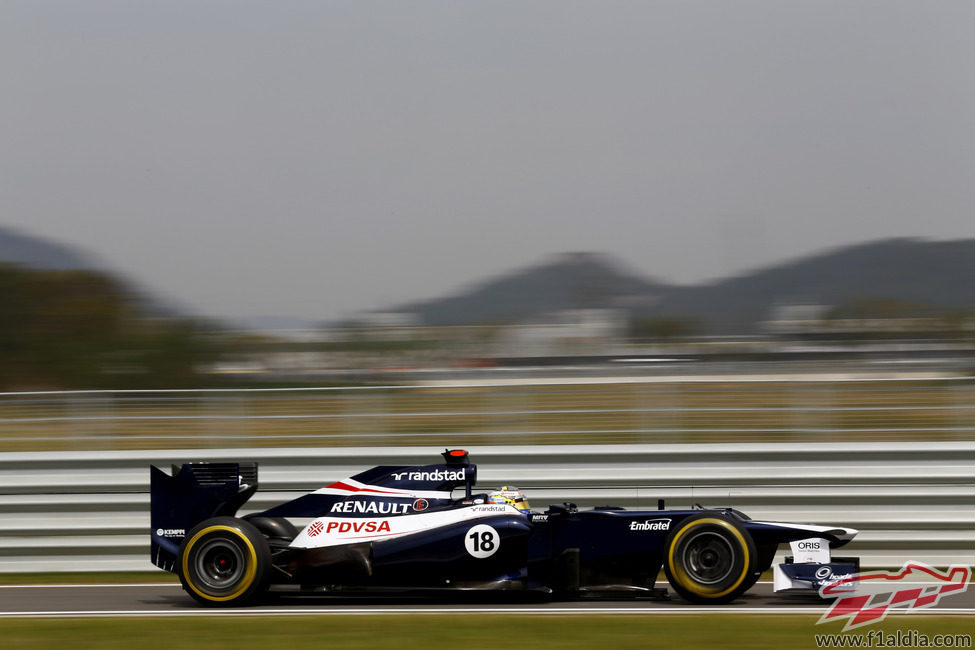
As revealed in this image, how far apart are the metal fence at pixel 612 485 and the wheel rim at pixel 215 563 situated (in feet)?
5.30

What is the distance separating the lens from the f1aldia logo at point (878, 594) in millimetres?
6441

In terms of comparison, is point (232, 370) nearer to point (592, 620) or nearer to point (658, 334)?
point (658, 334)

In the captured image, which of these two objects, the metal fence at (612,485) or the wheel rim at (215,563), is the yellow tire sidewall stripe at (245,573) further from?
the metal fence at (612,485)

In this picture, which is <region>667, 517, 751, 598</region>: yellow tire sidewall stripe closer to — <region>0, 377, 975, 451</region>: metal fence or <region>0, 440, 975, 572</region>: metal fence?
<region>0, 440, 975, 572</region>: metal fence

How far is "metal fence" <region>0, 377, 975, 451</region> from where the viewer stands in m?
9.23

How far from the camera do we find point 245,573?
751cm

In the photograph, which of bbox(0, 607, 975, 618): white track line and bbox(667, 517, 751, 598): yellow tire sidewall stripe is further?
bbox(667, 517, 751, 598): yellow tire sidewall stripe

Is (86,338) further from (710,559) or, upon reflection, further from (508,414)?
(710,559)

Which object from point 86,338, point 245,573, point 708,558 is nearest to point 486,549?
point 708,558

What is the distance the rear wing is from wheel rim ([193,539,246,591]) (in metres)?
0.35

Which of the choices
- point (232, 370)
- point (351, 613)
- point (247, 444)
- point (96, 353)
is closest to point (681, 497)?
point (351, 613)

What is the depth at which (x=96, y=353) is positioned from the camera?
50.9 feet

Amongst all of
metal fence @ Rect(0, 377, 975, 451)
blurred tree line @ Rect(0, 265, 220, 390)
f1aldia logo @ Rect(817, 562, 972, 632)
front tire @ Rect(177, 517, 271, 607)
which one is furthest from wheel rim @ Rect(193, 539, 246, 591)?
blurred tree line @ Rect(0, 265, 220, 390)

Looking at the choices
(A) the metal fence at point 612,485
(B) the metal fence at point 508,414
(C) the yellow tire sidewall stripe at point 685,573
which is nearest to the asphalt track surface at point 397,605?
(C) the yellow tire sidewall stripe at point 685,573
